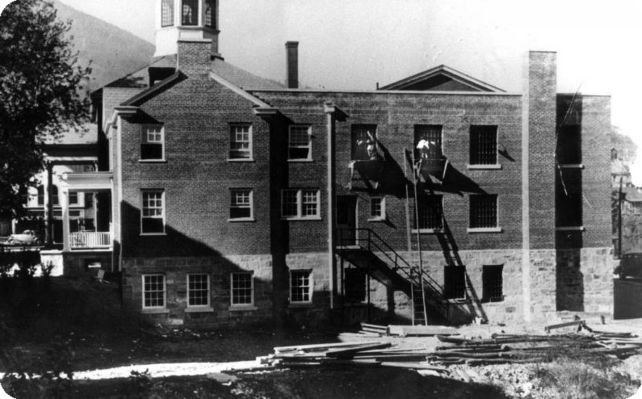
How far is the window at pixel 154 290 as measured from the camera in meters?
23.4

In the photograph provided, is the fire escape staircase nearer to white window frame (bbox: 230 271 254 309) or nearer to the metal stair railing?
the metal stair railing

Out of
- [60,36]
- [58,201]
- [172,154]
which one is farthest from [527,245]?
[58,201]

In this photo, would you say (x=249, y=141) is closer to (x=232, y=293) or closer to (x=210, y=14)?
(x=232, y=293)

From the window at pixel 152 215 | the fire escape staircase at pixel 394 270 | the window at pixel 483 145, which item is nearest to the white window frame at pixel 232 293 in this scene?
the window at pixel 152 215

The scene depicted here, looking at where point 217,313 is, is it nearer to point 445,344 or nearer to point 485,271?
point 445,344

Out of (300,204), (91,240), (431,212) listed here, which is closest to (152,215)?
(91,240)

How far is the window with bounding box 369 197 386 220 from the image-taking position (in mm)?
28000

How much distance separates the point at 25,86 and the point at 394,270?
16.0 meters

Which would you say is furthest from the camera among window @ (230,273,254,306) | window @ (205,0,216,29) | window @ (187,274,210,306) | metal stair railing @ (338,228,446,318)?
window @ (205,0,216,29)

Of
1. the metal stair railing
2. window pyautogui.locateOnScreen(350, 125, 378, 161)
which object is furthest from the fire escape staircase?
window pyautogui.locateOnScreen(350, 125, 378, 161)

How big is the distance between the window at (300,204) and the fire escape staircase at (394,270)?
1.50 metres

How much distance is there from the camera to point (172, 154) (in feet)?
78.3

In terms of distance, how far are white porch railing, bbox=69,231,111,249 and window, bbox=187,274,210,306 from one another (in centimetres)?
396

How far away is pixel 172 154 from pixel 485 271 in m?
14.6
